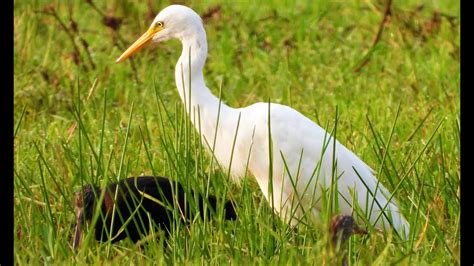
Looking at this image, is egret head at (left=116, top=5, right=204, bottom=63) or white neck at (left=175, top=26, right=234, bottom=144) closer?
white neck at (left=175, top=26, right=234, bottom=144)

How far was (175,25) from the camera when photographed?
517cm

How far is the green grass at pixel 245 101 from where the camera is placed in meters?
3.99

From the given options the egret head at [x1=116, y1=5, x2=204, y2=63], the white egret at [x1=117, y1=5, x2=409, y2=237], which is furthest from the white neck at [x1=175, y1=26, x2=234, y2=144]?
the egret head at [x1=116, y1=5, x2=204, y2=63]

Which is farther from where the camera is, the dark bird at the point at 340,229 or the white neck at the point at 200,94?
the white neck at the point at 200,94

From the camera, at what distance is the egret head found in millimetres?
5094

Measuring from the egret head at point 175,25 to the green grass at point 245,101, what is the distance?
40 centimetres

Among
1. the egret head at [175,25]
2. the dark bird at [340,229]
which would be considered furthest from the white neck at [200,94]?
the dark bird at [340,229]

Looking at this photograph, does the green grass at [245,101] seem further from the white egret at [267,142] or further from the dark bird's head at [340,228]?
the dark bird's head at [340,228]

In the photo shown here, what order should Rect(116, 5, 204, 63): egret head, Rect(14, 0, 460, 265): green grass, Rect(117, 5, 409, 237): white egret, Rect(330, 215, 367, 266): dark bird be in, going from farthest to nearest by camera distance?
Rect(116, 5, 204, 63): egret head
Rect(117, 5, 409, 237): white egret
Rect(14, 0, 460, 265): green grass
Rect(330, 215, 367, 266): dark bird

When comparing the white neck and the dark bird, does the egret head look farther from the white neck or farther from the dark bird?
the dark bird

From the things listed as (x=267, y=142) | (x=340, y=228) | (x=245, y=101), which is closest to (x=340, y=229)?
(x=340, y=228)

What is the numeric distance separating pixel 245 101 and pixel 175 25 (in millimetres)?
1676

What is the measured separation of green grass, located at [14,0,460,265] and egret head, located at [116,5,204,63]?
1.31ft

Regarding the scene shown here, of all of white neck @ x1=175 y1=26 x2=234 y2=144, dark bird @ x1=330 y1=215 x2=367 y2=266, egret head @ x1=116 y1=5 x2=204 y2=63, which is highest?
egret head @ x1=116 y1=5 x2=204 y2=63
